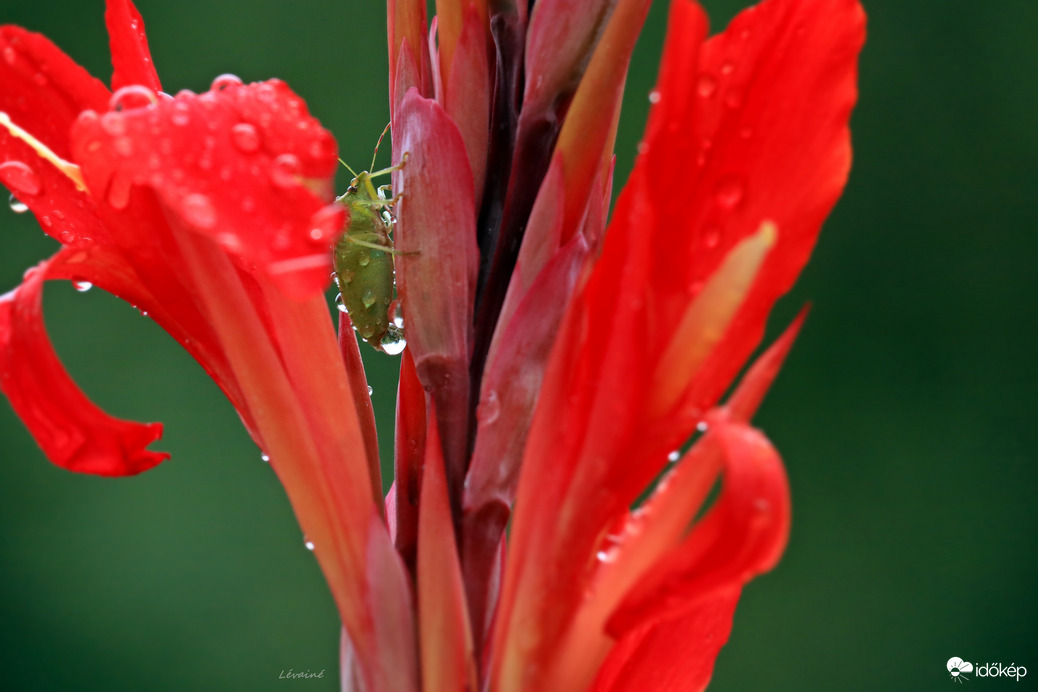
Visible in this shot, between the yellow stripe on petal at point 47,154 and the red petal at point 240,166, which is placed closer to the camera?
the red petal at point 240,166

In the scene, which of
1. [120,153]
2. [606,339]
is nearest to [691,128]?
[606,339]

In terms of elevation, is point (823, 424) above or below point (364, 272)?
below

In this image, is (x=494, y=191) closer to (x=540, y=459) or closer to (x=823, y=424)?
(x=540, y=459)

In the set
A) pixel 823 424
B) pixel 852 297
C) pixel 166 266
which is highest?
pixel 166 266

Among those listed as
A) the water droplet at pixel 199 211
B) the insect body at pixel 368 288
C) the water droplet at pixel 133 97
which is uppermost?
the water droplet at pixel 133 97

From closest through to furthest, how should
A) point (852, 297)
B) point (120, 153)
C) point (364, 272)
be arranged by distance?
point (120, 153)
point (364, 272)
point (852, 297)

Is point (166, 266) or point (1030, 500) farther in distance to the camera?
point (1030, 500)

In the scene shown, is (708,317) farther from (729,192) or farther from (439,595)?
(439,595)

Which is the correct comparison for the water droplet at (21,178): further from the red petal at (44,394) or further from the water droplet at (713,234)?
the water droplet at (713,234)

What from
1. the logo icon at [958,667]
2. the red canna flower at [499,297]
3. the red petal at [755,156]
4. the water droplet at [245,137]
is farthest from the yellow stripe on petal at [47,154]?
the logo icon at [958,667]
